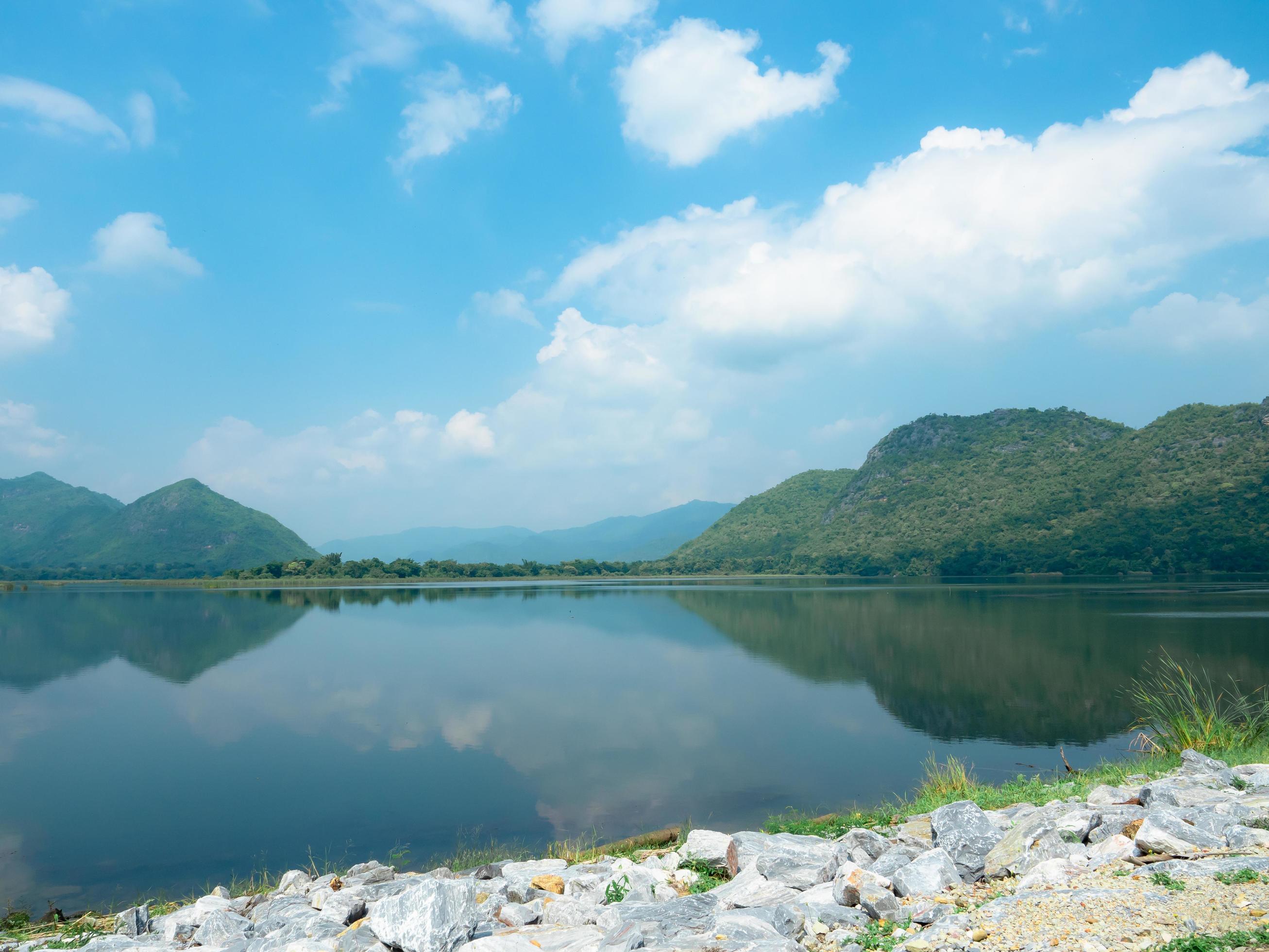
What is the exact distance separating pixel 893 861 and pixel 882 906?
50.2 inches

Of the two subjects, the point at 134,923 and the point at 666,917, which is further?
the point at 134,923

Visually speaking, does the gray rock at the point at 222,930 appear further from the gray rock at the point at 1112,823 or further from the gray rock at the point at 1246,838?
the gray rock at the point at 1246,838

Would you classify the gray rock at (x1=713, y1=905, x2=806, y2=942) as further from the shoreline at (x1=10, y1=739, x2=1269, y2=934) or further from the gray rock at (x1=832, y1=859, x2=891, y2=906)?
the shoreline at (x1=10, y1=739, x2=1269, y2=934)

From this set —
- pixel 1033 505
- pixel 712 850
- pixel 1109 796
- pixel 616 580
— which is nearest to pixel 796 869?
pixel 712 850

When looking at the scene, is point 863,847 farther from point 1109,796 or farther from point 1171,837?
point 1109,796

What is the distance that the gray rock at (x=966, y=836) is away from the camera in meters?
5.50

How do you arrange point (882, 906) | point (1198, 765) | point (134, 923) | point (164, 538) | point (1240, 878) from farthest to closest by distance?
point (164, 538) < point (1198, 765) < point (134, 923) < point (882, 906) < point (1240, 878)

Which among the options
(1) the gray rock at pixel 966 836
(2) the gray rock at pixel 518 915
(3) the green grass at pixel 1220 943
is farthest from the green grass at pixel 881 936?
(2) the gray rock at pixel 518 915

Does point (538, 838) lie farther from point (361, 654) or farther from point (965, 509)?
point (965, 509)

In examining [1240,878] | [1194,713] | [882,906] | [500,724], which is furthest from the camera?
[500,724]

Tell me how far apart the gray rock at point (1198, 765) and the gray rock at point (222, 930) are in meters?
10.6

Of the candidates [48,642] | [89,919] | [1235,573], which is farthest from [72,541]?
[1235,573]

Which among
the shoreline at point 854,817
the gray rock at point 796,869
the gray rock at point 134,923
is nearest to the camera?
the gray rock at point 796,869

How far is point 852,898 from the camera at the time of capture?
16.8 ft
